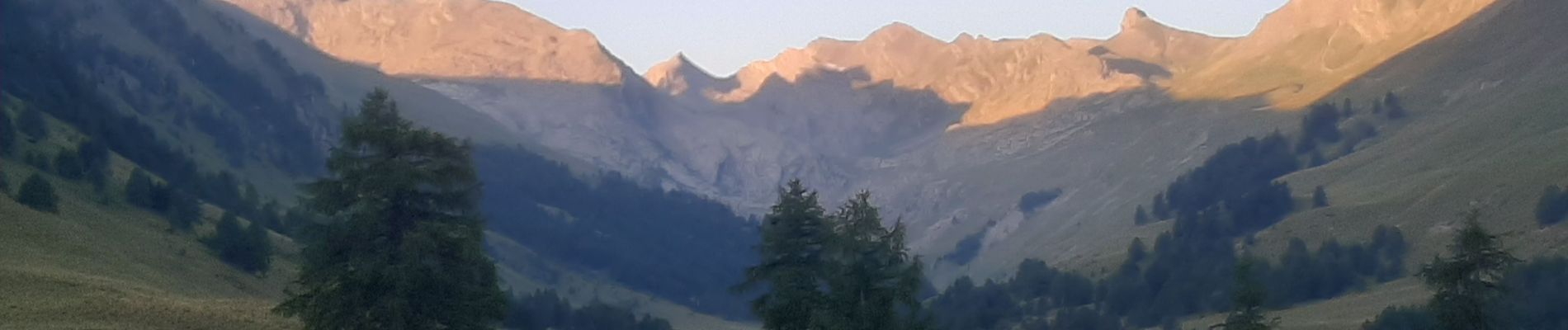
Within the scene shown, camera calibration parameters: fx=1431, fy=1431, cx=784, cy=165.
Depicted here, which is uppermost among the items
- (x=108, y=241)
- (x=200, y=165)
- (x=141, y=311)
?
(x=200, y=165)

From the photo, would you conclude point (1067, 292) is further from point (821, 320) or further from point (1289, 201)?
point (821, 320)

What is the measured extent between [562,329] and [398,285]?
116 m

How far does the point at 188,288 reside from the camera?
271 feet

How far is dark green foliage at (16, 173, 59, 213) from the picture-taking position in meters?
89.8

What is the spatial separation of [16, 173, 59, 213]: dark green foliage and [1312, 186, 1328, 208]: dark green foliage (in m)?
133

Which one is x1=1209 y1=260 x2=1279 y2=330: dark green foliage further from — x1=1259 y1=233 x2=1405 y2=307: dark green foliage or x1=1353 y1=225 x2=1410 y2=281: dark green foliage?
x1=1353 y1=225 x2=1410 y2=281: dark green foliage

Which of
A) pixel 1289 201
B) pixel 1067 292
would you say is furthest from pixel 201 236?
pixel 1289 201

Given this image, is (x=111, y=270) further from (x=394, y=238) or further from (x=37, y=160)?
(x=394, y=238)

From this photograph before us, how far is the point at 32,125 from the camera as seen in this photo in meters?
123

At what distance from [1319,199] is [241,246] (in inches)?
4793

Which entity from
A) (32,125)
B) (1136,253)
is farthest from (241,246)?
(1136,253)

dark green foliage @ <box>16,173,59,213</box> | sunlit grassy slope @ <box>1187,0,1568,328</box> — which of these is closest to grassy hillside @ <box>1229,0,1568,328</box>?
sunlit grassy slope @ <box>1187,0,1568,328</box>

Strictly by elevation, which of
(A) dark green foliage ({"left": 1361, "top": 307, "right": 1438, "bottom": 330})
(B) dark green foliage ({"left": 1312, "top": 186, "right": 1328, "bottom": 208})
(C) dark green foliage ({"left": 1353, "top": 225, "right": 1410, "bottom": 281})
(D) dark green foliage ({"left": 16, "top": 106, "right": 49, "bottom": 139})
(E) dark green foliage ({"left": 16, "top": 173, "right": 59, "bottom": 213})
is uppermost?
(B) dark green foliage ({"left": 1312, "top": 186, "right": 1328, "bottom": 208})

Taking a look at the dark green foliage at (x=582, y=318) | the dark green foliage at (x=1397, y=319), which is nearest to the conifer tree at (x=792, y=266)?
the dark green foliage at (x=1397, y=319)
